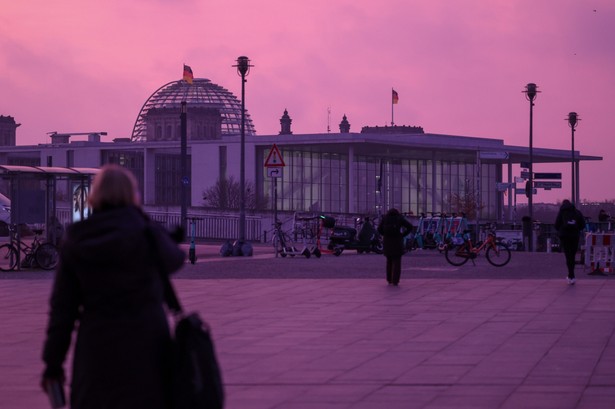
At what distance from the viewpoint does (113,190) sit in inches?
247

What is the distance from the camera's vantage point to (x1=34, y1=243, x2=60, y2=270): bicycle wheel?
101ft

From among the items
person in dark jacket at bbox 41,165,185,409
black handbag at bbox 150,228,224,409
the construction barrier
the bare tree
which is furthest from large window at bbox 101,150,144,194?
black handbag at bbox 150,228,224,409

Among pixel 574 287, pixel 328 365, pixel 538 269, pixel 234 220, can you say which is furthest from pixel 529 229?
pixel 328 365

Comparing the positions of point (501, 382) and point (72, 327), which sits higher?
point (72, 327)

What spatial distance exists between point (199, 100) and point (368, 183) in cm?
6667

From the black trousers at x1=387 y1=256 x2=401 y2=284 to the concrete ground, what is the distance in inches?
9.9

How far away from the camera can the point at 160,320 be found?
626cm

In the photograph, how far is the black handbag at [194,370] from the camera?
19.8ft

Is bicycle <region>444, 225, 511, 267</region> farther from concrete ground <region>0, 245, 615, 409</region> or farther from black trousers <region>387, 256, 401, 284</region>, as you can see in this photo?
black trousers <region>387, 256, 401, 284</region>

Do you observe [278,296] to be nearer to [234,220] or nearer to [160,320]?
[160,320]

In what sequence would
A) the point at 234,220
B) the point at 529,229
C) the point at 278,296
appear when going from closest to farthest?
the point at 278,296 → the point at 529,229 → the point at 234,220

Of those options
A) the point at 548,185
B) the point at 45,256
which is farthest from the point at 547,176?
the point at 45,256

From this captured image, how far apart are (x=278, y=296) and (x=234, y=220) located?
42.2 metres

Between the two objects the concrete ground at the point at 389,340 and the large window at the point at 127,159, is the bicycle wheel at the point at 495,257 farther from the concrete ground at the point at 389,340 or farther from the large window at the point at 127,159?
the large window at the point at 127,159
